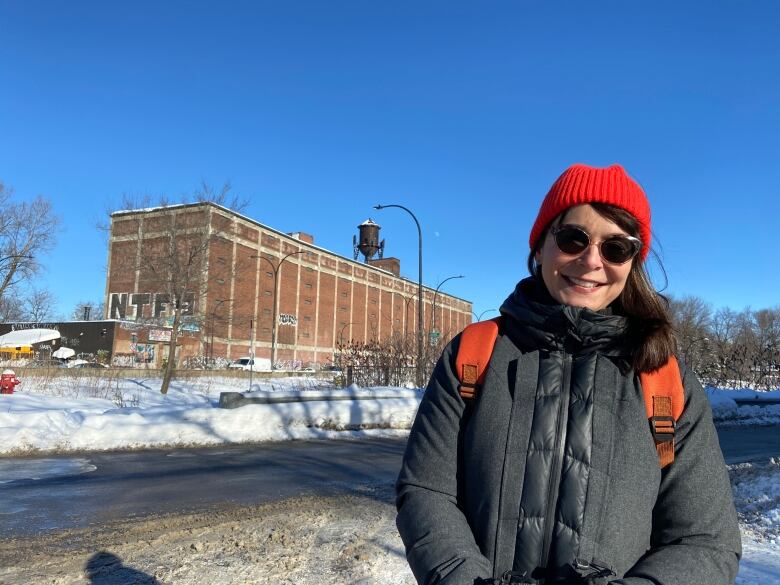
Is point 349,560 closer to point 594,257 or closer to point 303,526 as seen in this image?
point 303,526

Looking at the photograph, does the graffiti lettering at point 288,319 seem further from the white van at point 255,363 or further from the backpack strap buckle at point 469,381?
the backpack strap buckle at point 469,381

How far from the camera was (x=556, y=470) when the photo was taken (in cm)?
147

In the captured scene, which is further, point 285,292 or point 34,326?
point 285,292

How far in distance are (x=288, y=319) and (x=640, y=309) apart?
60.8 meters

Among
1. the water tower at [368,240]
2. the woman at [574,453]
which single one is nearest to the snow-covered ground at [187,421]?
the woman at [574,453]

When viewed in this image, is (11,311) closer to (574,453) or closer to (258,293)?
(258,293)

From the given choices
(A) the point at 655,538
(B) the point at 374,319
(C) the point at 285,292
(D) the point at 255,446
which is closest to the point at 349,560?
(A) the point at 655,538

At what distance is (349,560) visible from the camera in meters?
4.39

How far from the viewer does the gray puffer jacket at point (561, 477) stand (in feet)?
4.63

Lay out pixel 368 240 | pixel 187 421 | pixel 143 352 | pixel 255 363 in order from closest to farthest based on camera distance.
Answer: pixel 187 421 < pixel 143 352 < pixel 255 363 < pixel 368 240

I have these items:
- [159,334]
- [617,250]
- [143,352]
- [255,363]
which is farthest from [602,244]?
[143,352]

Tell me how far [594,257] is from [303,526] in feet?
14.7

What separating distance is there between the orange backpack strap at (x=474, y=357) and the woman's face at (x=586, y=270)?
237 millimetres

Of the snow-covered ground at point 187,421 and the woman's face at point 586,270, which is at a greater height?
the woman's face at point 586,270
